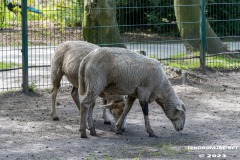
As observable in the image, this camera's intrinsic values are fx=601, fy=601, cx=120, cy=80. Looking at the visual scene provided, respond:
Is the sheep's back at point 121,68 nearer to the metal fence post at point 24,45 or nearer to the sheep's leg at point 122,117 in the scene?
the sheep's leg at point 122,117

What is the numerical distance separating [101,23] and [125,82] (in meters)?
4.90

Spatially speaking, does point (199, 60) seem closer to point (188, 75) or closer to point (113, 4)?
point (188, 75)

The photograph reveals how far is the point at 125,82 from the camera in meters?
8.66

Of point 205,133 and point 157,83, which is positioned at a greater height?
point 157,83

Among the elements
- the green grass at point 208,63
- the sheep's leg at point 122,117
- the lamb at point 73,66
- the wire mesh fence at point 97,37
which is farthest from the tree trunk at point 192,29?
the sheep's leg at point 122,117

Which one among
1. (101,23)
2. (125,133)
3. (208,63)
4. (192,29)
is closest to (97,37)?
(101,23)

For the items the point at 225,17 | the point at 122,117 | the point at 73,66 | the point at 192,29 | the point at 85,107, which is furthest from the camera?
the point at 225,17

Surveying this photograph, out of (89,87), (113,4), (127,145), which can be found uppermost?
(113,4)

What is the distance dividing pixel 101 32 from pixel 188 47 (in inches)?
95.3

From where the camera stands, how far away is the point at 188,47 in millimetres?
14453

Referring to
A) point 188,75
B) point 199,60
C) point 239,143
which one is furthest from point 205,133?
point 199,60

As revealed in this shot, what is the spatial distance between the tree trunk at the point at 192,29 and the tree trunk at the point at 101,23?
1.67 metres

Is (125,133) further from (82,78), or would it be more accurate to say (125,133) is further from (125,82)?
(82,78)

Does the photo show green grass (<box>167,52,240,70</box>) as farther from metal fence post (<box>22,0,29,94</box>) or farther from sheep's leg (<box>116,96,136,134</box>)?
sheep's leg (<box>116,96,136,134</box>)
